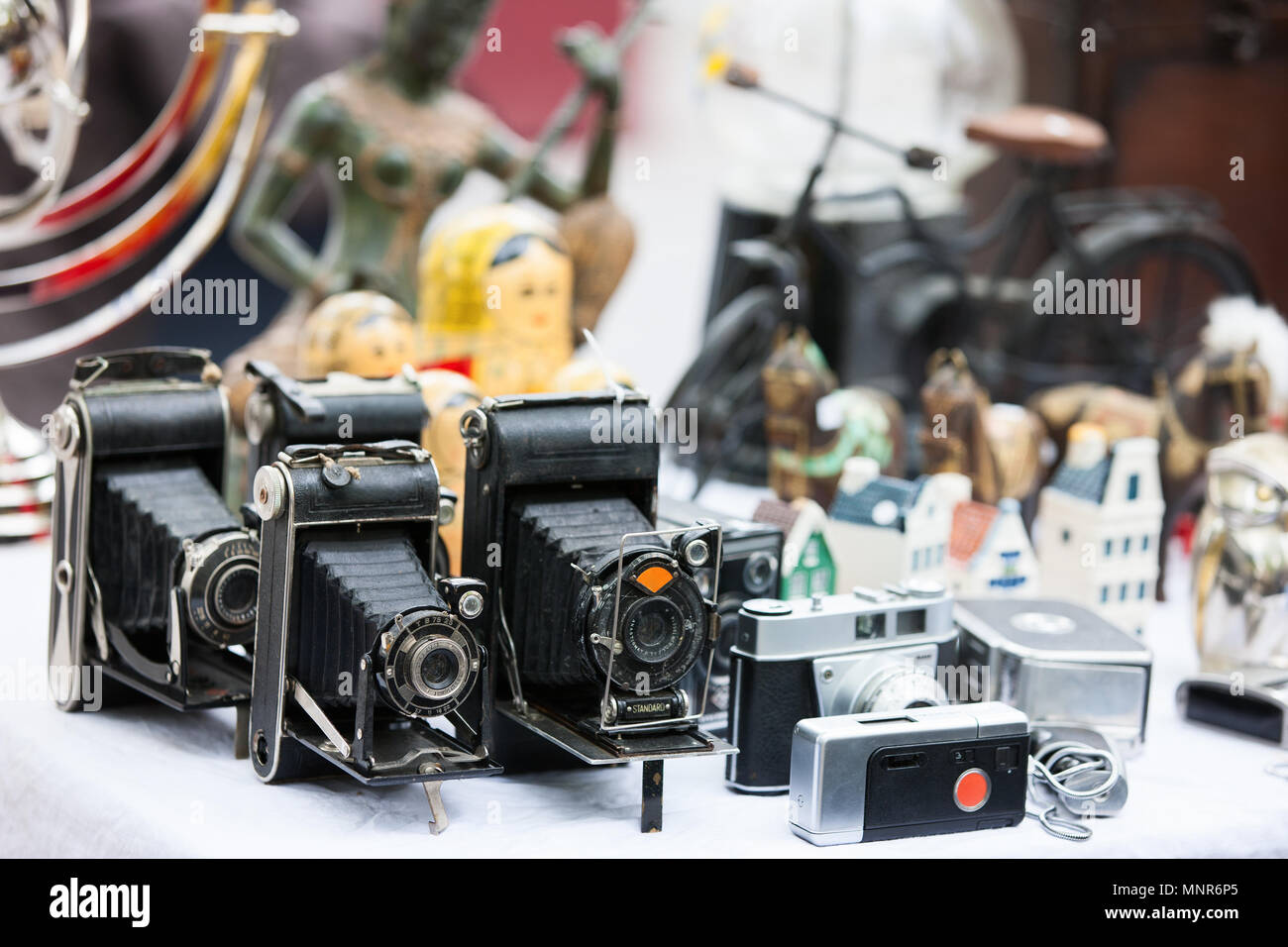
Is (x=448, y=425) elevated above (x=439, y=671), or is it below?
above

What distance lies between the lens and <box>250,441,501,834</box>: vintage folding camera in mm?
1703

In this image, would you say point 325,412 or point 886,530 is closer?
point 325,412

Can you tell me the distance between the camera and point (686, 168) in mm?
4195

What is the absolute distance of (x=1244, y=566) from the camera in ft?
7.72

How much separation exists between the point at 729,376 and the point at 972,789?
170cm

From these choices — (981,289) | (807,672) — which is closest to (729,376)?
(981,289)

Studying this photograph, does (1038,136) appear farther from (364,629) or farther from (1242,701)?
(364,629)

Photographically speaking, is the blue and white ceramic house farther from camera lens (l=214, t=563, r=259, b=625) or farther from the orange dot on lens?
camera lens (l=214, t=563, r=259, b=625)

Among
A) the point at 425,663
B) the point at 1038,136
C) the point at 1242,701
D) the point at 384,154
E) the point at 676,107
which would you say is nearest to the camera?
the point at 425,663

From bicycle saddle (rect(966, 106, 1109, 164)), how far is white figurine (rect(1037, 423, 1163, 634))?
95cm

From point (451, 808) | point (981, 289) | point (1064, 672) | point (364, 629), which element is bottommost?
point (451, 808)

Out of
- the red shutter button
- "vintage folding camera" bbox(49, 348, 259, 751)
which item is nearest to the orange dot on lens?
the red shutter button
